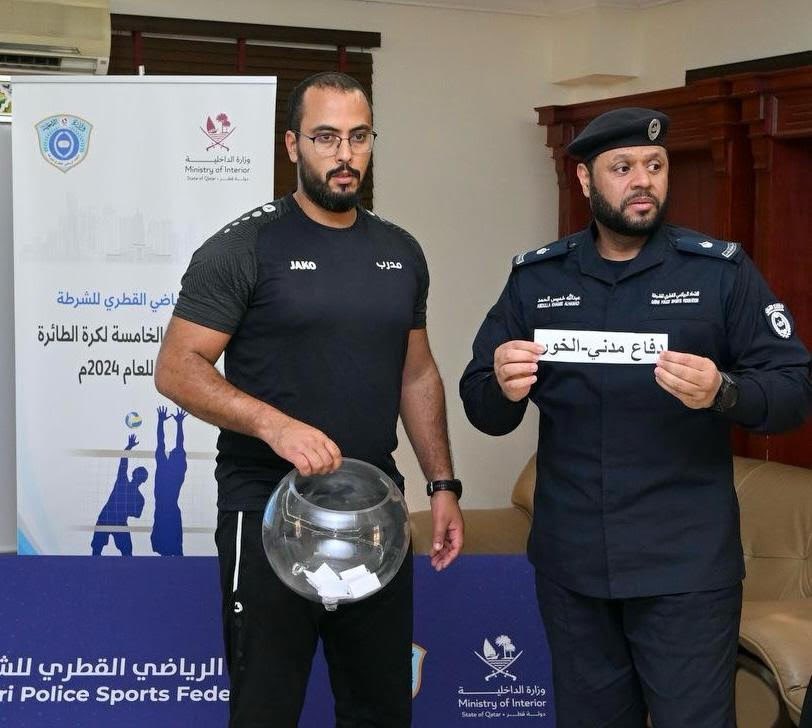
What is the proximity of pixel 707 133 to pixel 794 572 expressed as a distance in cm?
172

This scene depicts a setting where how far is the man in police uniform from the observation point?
212cm

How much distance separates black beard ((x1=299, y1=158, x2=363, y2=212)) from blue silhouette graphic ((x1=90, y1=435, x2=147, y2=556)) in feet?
6.46

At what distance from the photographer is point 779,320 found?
2.15 m

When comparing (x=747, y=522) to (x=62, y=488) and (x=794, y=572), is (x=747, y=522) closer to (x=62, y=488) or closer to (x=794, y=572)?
(x=794, y=572)

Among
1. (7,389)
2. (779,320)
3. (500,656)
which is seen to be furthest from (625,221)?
(7,389)

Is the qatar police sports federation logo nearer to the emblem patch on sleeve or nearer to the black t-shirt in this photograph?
the black t-shirt

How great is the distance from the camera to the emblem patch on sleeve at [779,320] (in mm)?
2137

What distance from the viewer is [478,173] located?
5.64 meters

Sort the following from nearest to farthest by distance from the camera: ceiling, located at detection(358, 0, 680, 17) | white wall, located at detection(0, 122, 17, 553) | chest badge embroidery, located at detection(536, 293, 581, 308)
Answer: chest badge embroidery, located at detection(536, 293, 581, 308)
white wall, located at detection(0, 122, 17, 553)
ceiling, located at detection(358, 0, 680, 17)

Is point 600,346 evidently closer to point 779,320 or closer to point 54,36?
point 779,320

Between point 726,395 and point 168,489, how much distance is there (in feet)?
8.06

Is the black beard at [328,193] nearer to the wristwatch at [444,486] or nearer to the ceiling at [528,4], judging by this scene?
the wristwatch at [444,486]

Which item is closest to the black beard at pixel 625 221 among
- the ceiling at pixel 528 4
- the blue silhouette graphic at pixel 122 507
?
the blue silhouette graphic at pixel 122 507

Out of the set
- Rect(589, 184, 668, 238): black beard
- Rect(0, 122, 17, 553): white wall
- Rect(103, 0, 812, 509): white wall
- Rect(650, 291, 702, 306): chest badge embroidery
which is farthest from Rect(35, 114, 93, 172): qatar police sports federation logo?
Rect(650, 291, 702, 306): chest badge embroidery
